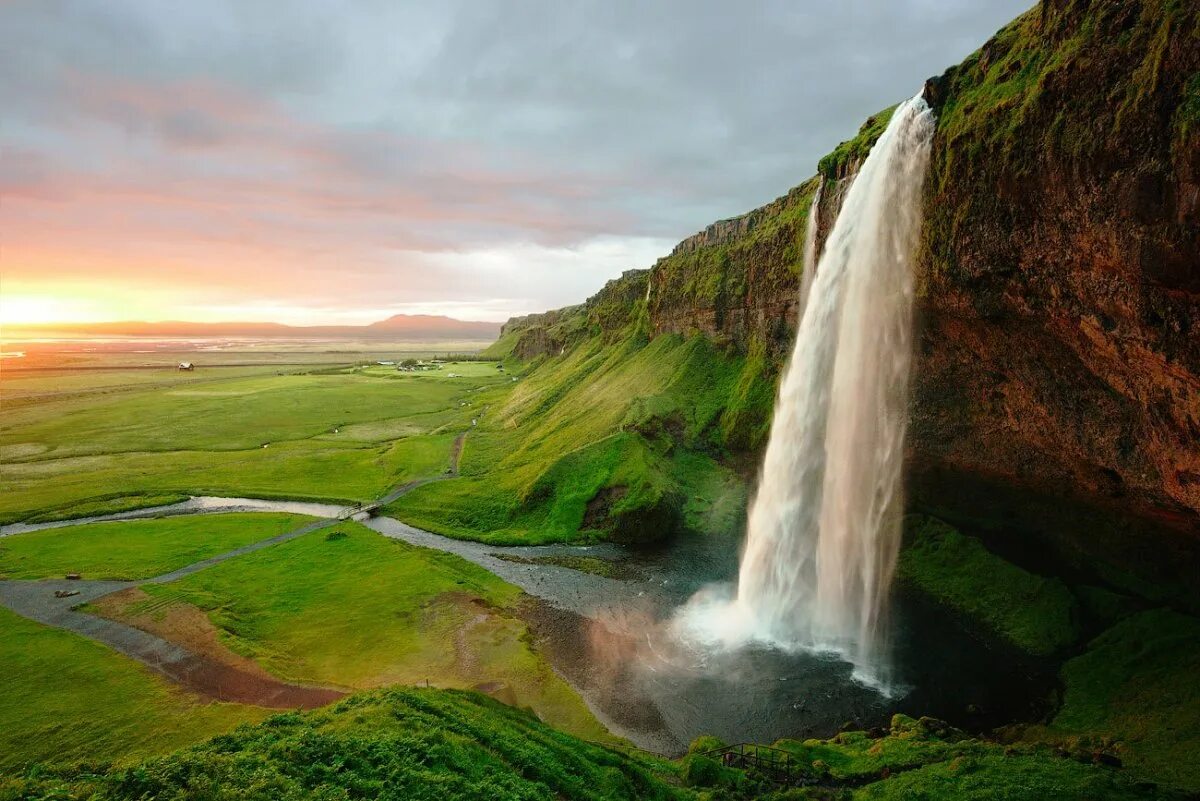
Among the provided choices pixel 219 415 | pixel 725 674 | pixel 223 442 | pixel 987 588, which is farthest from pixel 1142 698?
pixel 219 415

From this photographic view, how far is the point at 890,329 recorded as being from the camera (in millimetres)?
27000

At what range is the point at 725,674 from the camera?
23.1m

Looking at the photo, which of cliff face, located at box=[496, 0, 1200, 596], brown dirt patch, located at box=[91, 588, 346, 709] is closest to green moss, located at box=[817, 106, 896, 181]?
cliff face, located at box=[496, 0, 1200, 596]

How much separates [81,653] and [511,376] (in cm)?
10828

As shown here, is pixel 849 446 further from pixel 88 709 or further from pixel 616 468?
pixel 88 709

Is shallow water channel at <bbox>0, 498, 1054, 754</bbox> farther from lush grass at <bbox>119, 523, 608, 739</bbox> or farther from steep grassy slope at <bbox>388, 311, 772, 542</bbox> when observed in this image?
steep grassy slope at <bbox>388, 311, 772, 542</bbox>

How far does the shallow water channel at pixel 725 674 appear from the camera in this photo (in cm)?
2025

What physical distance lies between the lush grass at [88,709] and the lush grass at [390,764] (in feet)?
24.2

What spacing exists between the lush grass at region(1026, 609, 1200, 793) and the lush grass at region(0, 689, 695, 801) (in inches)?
524

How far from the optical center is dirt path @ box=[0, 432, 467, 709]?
70.1ft

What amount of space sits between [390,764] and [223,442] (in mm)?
70310

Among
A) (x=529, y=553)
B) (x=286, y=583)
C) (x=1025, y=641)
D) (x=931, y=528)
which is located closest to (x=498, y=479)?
(x=529, y=553)

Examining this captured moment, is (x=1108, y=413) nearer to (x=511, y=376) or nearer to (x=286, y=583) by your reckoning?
(x=286, y=583)

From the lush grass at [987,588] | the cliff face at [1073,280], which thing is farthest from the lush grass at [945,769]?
the lush grass at [987,588]
